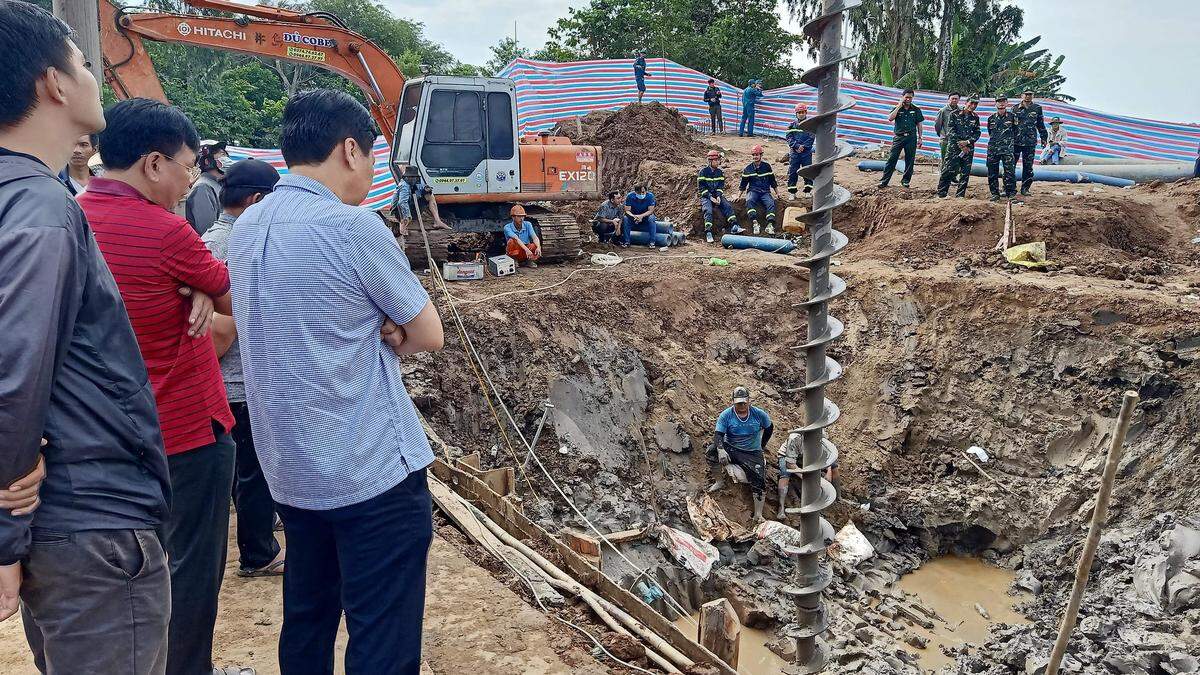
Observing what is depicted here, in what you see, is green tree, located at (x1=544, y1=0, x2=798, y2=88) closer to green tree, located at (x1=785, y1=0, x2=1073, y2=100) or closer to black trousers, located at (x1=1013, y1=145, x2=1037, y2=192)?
green tree, located at (x1=785, y1=0, x2=1073, y2=100)

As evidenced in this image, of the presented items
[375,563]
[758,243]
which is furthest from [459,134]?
[375,563]

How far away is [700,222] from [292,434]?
1192 centimetres

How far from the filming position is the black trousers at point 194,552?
236 cm

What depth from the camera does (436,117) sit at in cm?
965

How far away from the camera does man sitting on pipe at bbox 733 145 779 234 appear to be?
12.2 m

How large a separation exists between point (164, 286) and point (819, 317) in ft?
6.06

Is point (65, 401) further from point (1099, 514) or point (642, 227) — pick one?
point (642, 227)

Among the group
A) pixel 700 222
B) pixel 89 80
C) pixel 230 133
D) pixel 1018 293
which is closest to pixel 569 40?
pixel 230 133

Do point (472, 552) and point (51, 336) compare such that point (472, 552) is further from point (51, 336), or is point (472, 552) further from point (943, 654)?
point (943, 654)

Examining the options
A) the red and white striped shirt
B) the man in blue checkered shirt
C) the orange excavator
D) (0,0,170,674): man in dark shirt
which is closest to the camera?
(0,0,170,674): man in dark shirt

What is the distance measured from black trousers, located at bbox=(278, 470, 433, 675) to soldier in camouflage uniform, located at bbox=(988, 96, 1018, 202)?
11.5 m

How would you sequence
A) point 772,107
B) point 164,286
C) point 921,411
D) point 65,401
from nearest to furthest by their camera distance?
point 65,401 < point 164,286 < point 921,411 < point 772,107

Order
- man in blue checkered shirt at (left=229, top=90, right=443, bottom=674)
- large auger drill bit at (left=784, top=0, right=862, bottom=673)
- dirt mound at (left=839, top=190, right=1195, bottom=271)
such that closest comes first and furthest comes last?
large auger drill bit at (left=784, top=0, right=862, bottom=673), man in blue checkered shirt at (left=229, top=90, right=443, bottom=674), dirt mound at (left=839, top=190, right=1195, bottom=271)

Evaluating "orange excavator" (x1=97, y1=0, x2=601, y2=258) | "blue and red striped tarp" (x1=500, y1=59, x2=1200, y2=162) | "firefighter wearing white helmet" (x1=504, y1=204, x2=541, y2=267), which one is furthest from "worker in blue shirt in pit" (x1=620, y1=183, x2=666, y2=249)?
"blue and red striped tarp" (x1=500, y1=59, x2=1200, y2=162)
